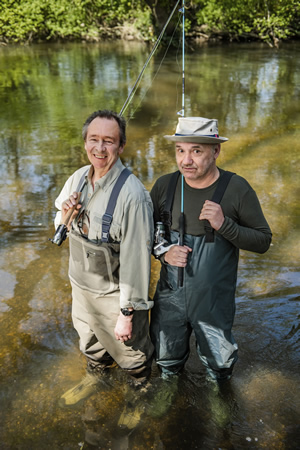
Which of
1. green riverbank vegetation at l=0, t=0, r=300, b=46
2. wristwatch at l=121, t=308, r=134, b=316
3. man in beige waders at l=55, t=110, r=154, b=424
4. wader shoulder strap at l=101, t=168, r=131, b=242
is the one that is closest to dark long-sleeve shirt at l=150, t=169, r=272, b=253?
man in beige waders at l=55, t=110, r=154, b=424

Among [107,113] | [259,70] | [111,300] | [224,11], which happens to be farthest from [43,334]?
[224,11]

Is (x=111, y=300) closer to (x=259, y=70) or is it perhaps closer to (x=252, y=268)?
(x=252, y=268)

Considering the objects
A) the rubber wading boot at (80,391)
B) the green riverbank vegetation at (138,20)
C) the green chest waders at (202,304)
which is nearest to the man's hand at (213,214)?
the green chest waders at (202,304)

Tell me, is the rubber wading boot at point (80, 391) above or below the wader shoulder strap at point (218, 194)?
below

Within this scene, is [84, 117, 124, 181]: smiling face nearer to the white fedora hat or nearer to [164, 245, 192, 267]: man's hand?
the white fedora hat

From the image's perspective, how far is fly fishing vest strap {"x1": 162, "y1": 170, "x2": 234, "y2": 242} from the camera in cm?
270

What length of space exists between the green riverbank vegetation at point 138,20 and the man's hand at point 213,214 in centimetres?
2365

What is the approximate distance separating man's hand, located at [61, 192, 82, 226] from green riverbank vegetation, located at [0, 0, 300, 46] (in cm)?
2351

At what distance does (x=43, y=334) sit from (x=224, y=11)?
25.1 metres

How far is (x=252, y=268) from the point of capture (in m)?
5.02

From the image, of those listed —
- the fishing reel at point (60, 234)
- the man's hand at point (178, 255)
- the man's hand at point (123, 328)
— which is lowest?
the man's hand at point (123, 328)

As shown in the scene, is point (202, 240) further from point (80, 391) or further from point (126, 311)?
point (80, 391)

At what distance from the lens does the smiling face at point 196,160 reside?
2697 millimetres

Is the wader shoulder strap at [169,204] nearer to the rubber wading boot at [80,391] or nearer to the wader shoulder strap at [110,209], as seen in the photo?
the wader shoulder strap at [110,209]
